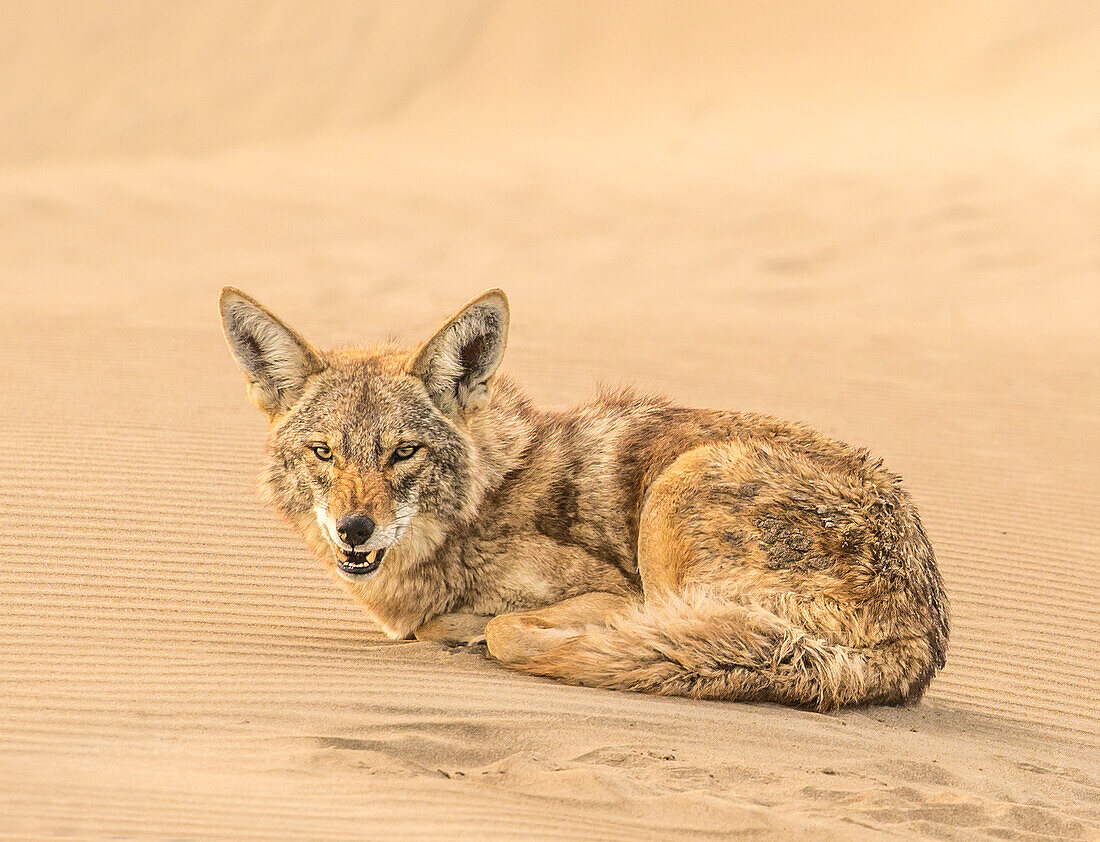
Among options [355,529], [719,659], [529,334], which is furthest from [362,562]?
[529,334]

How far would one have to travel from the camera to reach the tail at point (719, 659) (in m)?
4.78

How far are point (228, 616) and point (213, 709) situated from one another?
184 centimetres

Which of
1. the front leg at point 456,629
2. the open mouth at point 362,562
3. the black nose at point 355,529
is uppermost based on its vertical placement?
the black nose at point 355,529

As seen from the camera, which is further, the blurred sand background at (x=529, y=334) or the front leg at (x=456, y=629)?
the front leg at (x=456, y=629)

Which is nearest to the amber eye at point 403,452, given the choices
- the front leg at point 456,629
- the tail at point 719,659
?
the front leg at point 456,629

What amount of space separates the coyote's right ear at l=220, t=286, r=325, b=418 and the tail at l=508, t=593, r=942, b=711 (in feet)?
5.57

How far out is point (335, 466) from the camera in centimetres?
523

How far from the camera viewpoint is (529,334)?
13445 millimetres

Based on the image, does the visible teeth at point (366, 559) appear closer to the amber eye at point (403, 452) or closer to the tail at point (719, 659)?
the amber eye at point (403, 452)

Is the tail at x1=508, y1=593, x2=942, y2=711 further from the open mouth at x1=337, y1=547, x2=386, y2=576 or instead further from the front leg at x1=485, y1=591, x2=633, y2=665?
the open mouth at x1=337, y1=547, x2=386, y2=576

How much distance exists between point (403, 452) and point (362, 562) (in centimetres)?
48

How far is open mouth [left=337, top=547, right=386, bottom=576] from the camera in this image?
514 cm

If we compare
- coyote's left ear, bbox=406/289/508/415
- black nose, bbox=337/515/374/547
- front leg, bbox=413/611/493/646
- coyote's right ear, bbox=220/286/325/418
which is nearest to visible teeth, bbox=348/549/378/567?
black nose, bbox=337/515/374/547

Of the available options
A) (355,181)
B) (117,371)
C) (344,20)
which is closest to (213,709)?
(117,371)
